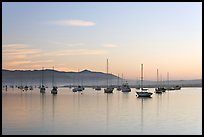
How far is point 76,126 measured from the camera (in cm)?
2192

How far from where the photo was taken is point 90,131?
19.9 metres

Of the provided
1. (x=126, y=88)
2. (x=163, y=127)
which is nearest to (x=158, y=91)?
(x=126, y=88)

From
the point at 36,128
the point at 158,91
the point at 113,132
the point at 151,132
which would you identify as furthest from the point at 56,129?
the point at 158,91

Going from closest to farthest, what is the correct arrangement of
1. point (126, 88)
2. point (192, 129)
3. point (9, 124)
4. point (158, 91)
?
point (192, 129) < point (9, 124) < point (158, 91) < point (126, 88)

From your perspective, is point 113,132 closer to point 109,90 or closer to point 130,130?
point 130,130

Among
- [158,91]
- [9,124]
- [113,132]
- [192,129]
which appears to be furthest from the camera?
[158,91]

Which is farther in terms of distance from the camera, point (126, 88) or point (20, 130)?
point (126, 88)

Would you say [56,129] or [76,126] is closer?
[56,129]

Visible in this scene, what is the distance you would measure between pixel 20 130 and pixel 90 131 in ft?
13.7

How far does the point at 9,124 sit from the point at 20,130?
3.47m

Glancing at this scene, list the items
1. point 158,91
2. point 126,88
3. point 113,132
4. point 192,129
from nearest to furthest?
1. point 113,132
2. point 192,129
3. point 158,91
4. point 126,88

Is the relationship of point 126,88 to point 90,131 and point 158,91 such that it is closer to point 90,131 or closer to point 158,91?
point 158,91

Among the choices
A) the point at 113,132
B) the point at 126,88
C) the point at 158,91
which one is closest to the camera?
the point at 113,132

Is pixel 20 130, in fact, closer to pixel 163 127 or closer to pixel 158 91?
pixel 163 127
